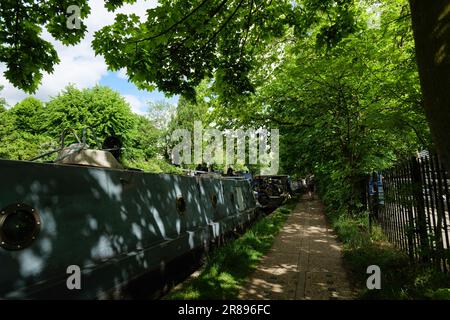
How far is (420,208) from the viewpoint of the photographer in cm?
542

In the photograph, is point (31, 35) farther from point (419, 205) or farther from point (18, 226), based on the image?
point (419, 205)

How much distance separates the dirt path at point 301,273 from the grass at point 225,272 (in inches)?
7.1

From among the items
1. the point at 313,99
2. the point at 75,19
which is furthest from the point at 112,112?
the point at 75,19

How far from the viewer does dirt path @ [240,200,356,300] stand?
189 inches

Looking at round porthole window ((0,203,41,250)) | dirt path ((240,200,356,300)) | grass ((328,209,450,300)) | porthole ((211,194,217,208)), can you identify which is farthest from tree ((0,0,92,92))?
grass ((328,209,450,300))

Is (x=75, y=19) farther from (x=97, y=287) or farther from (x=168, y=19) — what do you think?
(x=97, y=287)

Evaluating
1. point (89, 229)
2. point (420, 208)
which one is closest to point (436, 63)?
point (89, 229)

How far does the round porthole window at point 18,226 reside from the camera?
102 inches

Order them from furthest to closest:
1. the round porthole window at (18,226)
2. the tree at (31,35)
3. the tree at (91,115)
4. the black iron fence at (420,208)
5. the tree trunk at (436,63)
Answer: the tree at (91,115) → the tree at (31,35) → the black iron fence at (420,208) → the round porthole window at (18,226) → the tree trunk at (436,63)

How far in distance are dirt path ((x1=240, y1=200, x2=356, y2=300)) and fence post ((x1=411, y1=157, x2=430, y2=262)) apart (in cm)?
133

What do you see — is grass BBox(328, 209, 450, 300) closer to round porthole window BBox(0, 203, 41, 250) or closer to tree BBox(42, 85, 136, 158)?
round porthole window BBox(0, 203, 41, 250)

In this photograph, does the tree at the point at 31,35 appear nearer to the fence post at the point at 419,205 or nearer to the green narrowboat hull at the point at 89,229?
the green narrowboat hull at the point at 89,229

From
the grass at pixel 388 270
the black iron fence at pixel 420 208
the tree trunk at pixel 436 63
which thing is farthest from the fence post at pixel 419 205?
the tree trunk at pixel 436 63
